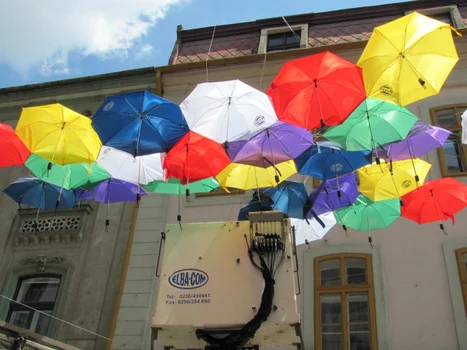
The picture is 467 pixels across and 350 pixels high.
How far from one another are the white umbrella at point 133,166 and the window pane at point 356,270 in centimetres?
385

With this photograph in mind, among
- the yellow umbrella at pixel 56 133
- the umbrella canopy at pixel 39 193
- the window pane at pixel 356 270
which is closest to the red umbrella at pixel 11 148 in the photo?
the yellow umbrella at pixel 56 133

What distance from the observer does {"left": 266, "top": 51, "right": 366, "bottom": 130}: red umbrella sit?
620 cm

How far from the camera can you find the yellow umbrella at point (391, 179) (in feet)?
26.2

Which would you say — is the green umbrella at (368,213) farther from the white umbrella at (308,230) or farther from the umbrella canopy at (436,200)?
the white umbrella at (308,230)

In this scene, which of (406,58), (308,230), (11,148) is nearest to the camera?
(406,58)

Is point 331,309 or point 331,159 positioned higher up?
point 331,159

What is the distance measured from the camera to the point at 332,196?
8188mm

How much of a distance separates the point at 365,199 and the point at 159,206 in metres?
4.68

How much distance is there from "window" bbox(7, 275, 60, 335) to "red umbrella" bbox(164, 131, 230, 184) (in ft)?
15.5

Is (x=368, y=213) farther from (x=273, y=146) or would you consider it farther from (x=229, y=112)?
(x=229, y=112)

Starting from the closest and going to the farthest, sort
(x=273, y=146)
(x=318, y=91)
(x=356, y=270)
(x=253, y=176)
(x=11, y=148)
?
(x=318, y=91) → (x=273, y=146) → (x=11, y=148) → (x=253, y=176) → (x=356, y=270)

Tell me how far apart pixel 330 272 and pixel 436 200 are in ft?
7.73

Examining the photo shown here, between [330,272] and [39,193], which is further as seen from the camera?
[330,272]

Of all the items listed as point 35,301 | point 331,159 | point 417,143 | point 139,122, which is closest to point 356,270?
point 331,159
